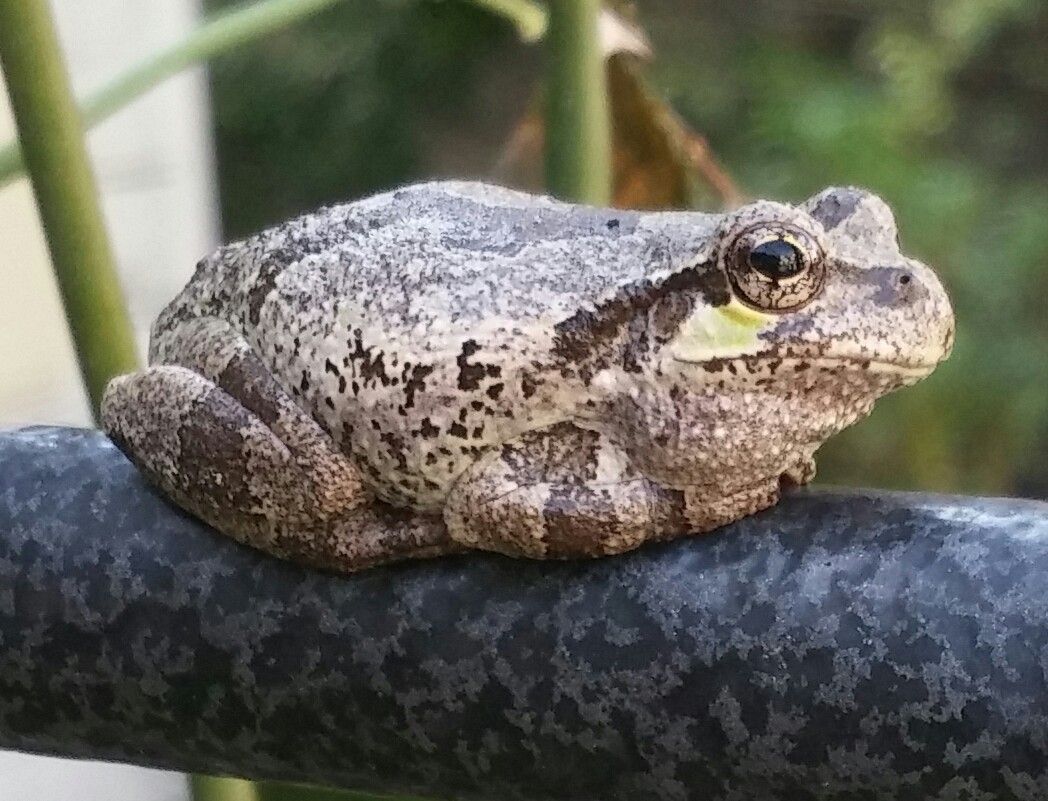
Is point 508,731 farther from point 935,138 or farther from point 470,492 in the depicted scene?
Answer: point 935,138

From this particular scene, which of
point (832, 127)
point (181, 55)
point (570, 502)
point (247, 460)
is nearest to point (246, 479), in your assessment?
point (247, 460)

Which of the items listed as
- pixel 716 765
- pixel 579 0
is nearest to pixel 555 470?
pixel 716 765

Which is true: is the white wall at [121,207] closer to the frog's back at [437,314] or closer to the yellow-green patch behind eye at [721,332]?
the frog's back at [437,314]

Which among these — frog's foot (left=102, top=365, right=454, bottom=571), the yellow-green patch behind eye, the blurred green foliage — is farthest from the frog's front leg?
the blurred green foliage

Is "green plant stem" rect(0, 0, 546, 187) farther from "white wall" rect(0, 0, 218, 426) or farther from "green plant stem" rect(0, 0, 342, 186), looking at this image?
"white wall" rect(0, 0, 218, 426)

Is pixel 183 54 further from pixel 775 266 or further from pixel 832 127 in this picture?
pixel 832 127

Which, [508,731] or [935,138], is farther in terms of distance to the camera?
[935,138]
